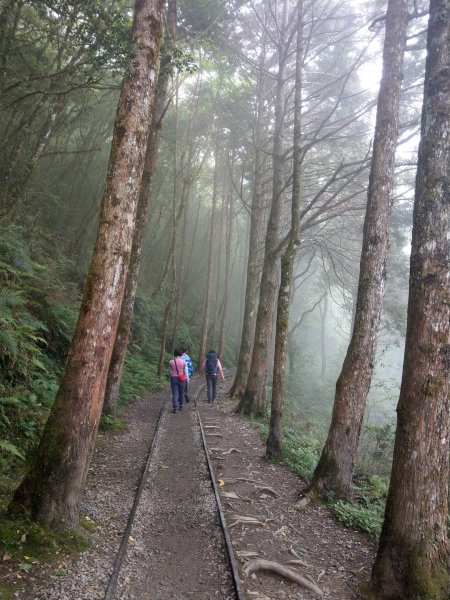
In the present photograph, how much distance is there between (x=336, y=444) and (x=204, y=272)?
85.9 feet

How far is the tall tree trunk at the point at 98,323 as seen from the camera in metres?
4.53

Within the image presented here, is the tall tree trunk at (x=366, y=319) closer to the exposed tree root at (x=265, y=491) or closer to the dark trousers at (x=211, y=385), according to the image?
the exposed tree root at (x=265, y=491)

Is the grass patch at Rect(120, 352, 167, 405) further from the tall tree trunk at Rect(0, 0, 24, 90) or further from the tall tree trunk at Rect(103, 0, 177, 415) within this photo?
the tall tree trunk at Rect(0, 0, 24, 90)

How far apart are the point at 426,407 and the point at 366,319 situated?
2791 millimetres

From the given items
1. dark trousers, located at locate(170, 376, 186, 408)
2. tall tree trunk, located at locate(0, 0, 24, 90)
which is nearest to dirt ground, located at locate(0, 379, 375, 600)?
dark trousers, located at locate(170, 376, 186, 408)

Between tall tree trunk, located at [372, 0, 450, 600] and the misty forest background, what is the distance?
2.02 m

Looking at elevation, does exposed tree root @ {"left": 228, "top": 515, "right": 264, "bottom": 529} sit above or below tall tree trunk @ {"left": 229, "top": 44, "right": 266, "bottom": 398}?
below

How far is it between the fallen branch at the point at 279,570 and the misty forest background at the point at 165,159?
1891 mm

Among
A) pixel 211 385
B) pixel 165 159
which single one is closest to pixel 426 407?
pixel 211 385

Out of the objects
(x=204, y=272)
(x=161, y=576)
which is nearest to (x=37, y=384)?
(x=161, y=576)

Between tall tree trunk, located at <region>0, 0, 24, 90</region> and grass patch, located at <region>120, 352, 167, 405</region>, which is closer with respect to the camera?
tall tree trunk, located at <region>0, 0, 24, 90</region>

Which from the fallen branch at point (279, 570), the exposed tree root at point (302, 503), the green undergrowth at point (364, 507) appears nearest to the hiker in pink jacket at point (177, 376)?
the green undergrowth at point (364, 507)

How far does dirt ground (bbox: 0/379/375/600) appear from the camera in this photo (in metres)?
4.15

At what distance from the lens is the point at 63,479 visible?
456 centimetres
